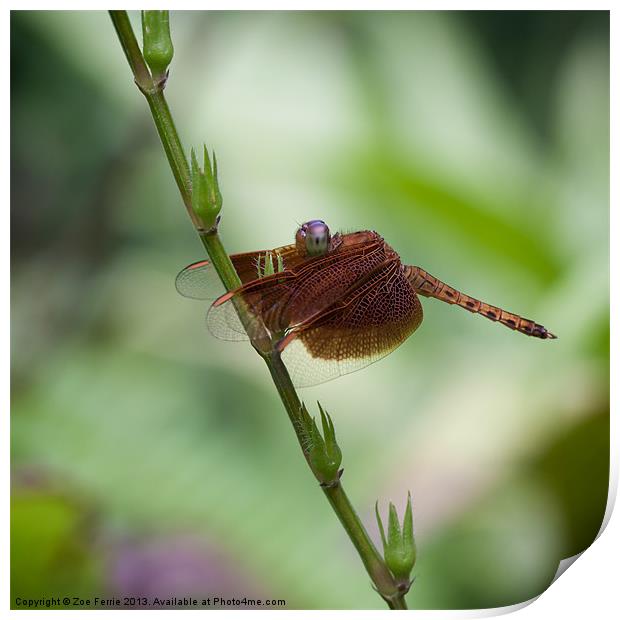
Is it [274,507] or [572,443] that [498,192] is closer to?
[572,443]

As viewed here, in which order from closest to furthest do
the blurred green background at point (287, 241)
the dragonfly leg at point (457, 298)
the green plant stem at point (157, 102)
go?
1. the green plant stem at point (157, 102)
2. the dragonfly leg at point (457, 298)
3. the blurred green background at point (287, 241)

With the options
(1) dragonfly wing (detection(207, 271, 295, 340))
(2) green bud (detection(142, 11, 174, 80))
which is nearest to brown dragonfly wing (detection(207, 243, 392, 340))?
(1) dragonfly wing (detection(207, 271, 295, 340))

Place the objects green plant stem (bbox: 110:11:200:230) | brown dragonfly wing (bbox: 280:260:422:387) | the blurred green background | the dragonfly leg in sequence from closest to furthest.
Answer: green plant stem (bbox: 110:11:200:230) → brown dragonfly wing (bbox: 280:260:422:387) → the dragonfly leg → the blurred green background

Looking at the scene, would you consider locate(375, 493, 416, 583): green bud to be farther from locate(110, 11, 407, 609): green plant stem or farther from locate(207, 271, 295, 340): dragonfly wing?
locate(207, 271, 295, 340): dragonfly wing

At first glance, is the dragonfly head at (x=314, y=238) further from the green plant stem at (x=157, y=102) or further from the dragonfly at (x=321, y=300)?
the green plant stem at (x=157, y=102)

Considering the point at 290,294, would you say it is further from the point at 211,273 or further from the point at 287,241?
the point at 287,241

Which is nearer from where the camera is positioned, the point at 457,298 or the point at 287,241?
the point at 457,298

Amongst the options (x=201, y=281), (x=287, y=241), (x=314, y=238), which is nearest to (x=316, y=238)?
(x=314, y=238)

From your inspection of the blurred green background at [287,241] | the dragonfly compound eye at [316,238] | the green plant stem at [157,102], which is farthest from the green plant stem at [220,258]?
the blurred green background at [287,241]
